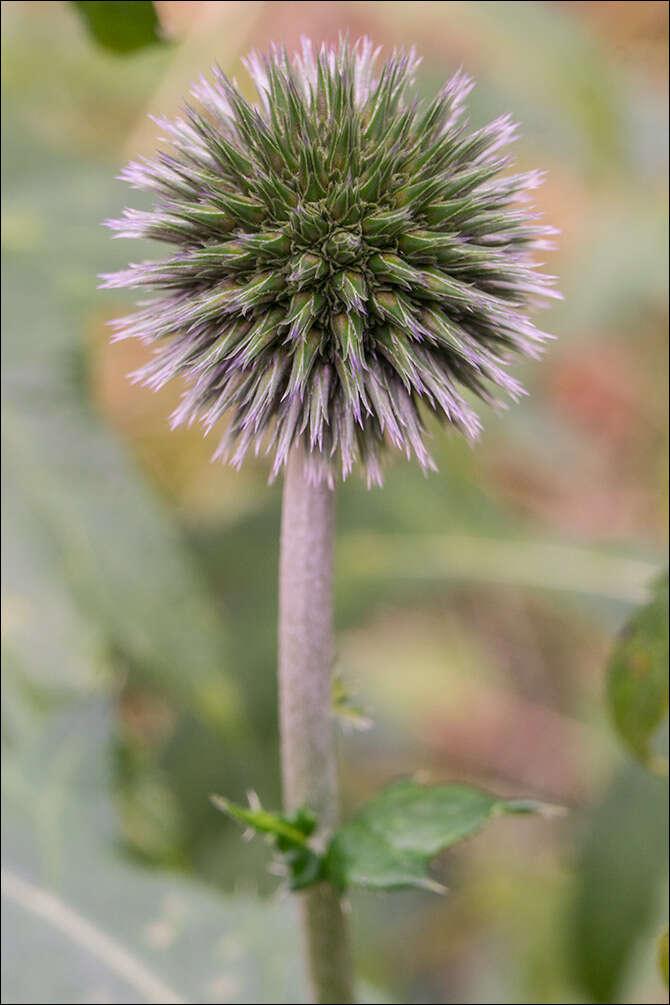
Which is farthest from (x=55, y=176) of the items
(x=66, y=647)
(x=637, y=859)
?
(x=637, y=859)

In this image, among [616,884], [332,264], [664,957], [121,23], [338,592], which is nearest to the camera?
[332,264]

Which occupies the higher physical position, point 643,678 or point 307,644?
point 307,644

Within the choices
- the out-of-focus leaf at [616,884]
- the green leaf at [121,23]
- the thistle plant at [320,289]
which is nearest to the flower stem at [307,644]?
the thistle plant at [320,289]

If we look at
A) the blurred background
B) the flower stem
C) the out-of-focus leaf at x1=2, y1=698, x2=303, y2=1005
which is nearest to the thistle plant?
the flower stem

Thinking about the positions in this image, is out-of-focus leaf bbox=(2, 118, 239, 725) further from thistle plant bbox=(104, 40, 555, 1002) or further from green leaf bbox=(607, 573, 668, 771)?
green leaf bbox=(607, 573, 668, 771)

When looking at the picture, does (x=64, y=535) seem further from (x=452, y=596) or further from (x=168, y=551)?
(x=452, y=596)

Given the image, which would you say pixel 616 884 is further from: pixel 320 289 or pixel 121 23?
pixel 121 23

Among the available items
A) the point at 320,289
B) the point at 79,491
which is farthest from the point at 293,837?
the point at 79,491
